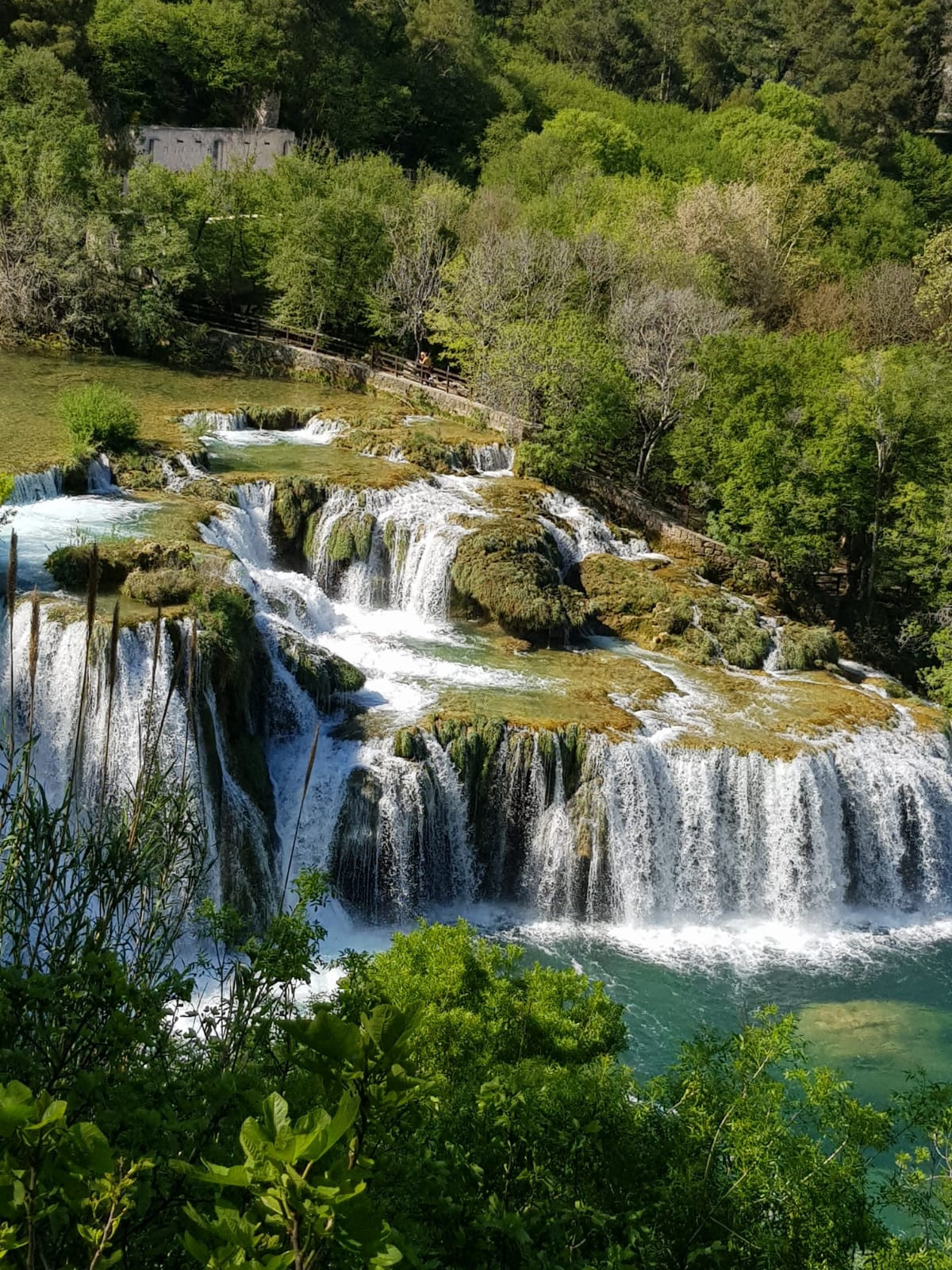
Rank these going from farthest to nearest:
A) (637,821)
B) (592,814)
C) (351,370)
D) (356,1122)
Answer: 1. (351,370)
2. (637,821)
3. (592,814)
4. (356,1122)

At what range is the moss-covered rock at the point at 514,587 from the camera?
20.2m

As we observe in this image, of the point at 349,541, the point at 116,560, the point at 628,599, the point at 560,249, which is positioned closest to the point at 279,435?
the point at 349,541

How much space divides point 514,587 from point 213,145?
1338 inches

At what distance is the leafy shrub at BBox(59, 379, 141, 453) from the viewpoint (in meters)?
21.1

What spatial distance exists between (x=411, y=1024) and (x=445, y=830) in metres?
13.3

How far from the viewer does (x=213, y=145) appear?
44.8 metres

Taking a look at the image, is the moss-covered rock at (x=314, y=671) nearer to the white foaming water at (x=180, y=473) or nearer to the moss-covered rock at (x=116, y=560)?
the moss-covered rock at (x=116, y=560)

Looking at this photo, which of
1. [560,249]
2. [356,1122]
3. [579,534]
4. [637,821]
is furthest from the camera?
[560,249]

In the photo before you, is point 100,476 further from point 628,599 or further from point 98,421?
point 628,599

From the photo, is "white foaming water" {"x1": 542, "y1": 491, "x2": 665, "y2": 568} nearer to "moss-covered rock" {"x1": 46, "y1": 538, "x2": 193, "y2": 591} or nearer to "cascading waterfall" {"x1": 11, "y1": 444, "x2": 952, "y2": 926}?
"cascading waterfall" {"x1": 11, "y1": 444, "x2": 952, "y2": 926}

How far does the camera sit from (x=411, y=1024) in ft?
9.92

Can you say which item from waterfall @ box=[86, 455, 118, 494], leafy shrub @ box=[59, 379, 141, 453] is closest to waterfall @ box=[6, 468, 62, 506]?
waterfall @ box=[86, 455, 118, 494]

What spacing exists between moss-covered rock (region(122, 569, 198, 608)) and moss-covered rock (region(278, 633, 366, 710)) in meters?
2.00

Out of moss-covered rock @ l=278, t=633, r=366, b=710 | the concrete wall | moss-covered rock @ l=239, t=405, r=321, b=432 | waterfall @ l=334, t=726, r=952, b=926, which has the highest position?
the concrete wall
